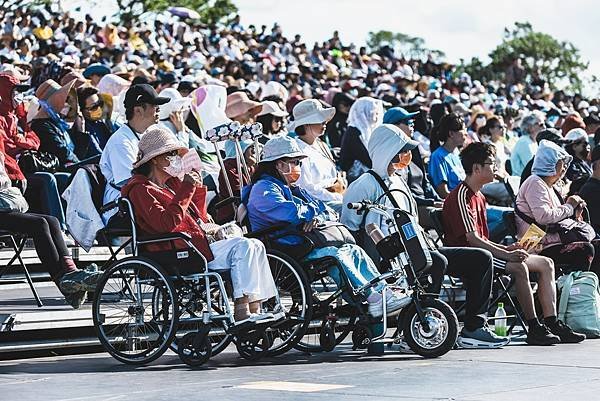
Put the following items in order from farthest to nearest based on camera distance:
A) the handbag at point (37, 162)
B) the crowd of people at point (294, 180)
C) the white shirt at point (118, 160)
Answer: the handbag at point (37, 162)
the white shirt at point (118, 160)
the crowd of people at point (294, 180)

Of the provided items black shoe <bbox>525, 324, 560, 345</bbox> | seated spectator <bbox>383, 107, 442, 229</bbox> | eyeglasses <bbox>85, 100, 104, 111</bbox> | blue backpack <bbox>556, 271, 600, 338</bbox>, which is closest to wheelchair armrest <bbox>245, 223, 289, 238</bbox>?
black shoe <bbox>525, 324, 560, 345</bbox>

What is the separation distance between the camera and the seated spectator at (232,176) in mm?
11242

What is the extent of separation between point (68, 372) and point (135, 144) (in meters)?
2.33

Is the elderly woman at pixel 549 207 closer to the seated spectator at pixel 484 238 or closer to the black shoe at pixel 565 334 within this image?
the seated spectator at pixel 484 238

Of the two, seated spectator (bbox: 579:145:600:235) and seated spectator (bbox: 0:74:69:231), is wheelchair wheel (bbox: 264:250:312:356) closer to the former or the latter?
seated spectator (bbox: 0:74:69:231)

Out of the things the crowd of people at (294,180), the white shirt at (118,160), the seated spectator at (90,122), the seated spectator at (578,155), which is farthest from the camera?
the seated spectator at (578,155)

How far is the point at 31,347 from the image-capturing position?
347 inches

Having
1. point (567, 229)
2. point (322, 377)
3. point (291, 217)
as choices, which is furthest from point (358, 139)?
point (322, 377)

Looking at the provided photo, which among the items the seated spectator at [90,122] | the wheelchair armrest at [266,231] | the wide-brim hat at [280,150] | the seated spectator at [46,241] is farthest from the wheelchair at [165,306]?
the seated spectator at [90,122]

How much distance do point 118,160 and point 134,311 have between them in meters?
1.74

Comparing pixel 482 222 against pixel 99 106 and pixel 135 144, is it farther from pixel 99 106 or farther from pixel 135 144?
pixel 99 106

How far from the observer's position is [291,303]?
30.3 ft

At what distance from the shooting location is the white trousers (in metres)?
8.59

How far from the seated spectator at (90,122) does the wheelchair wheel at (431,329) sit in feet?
13.3
